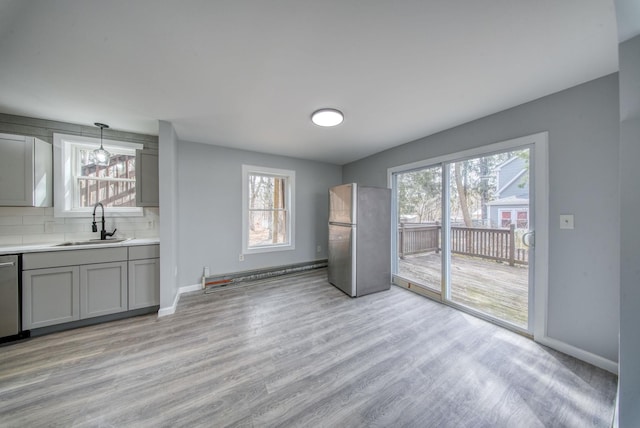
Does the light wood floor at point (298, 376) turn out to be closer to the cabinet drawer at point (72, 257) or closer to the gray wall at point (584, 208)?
the gray wall at point (584, 208)

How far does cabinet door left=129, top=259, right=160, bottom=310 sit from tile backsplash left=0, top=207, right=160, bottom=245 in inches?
27.4

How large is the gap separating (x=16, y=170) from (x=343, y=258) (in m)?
3.92

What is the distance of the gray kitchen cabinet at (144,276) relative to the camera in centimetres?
246

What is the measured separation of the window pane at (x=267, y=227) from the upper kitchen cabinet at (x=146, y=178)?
146cm

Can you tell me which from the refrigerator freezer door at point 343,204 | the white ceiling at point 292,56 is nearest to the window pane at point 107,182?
the white ceiling at point 292,56

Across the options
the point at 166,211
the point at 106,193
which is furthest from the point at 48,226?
the point at 166,211

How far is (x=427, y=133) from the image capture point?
9.61 ft

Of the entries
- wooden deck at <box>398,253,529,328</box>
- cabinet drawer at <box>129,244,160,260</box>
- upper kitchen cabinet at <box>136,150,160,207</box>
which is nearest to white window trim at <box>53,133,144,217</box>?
upper kitchen cabinet at <box>136,150,160,207</box>

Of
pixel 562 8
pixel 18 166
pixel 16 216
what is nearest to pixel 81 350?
pixel 16 216

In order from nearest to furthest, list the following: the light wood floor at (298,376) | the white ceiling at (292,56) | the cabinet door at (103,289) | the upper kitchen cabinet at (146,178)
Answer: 1. the white ceiling at (292,56)
2. the light wood floor at (298,376)
3. the cabinet door at (103,289)
4. the upper kitchen cabinet at (146,178)

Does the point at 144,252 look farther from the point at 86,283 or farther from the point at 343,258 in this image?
the point at 343,258

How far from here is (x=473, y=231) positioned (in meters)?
2.65

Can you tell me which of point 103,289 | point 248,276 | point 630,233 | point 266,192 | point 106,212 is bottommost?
point 248,276

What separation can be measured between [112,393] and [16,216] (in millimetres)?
2552
